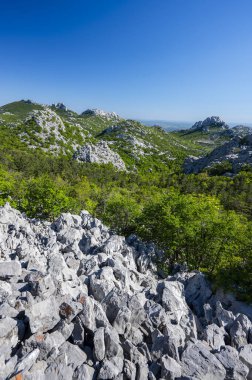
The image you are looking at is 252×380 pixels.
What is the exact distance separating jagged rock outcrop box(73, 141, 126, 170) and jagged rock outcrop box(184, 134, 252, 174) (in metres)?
47.0

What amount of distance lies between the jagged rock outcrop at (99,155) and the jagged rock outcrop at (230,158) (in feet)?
154

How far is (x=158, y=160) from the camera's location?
186 metres

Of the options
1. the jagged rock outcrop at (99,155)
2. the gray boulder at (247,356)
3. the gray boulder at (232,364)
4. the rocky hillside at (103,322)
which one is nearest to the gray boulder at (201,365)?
the rocky hillside at (103,322)

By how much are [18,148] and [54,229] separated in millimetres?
127739

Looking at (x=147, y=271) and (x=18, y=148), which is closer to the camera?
(x=147, y=271)

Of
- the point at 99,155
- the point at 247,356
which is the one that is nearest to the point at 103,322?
the point at 247,356

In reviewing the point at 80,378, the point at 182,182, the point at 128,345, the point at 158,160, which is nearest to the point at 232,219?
the point at 128,345

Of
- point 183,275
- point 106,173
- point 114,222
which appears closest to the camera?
point 183,275

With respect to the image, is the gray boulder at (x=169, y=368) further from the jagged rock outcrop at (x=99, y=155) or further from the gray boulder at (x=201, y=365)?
the jagged rock outcrop at (x=99, y=155)

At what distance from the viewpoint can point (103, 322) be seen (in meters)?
14.5

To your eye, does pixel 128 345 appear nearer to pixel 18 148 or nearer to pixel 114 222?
pixel 114 222

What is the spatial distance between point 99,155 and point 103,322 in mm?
148416

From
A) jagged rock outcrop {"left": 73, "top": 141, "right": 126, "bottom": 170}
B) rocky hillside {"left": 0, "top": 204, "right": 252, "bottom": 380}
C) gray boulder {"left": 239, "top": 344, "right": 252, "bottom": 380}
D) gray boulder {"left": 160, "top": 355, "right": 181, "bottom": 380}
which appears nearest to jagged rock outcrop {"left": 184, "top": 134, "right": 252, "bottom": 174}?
jagged rock outcrop {"left": 73, "top": 141, "right": 126, "bottom": 170}

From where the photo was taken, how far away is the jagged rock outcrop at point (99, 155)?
492 feet
